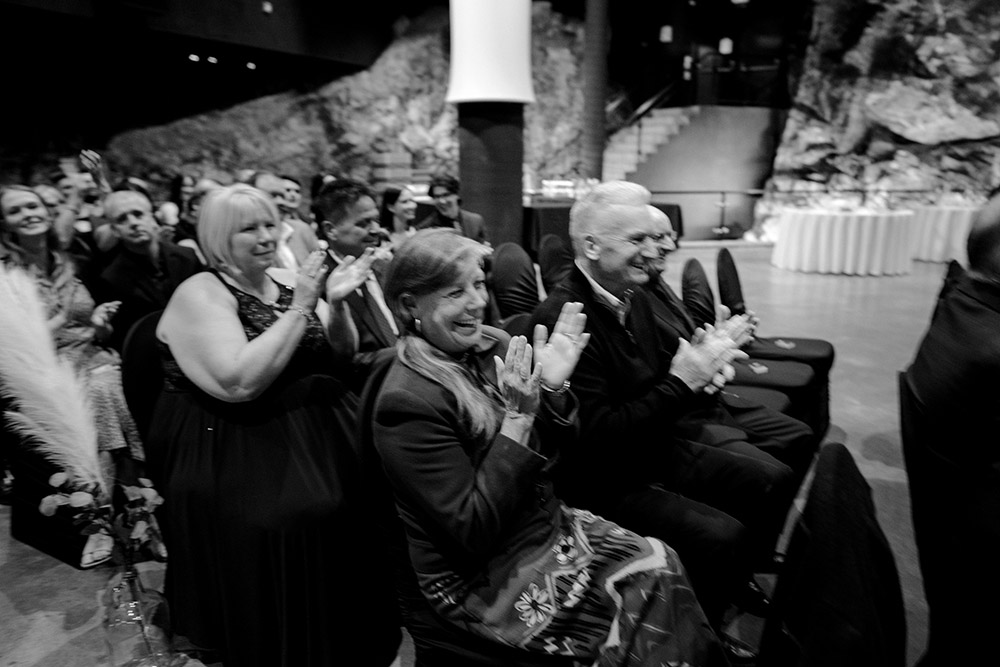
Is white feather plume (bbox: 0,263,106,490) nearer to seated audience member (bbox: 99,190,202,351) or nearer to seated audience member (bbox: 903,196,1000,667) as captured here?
seated audience member (bbox: 99,190,202,351)

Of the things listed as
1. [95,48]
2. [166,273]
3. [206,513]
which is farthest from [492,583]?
[95,48]

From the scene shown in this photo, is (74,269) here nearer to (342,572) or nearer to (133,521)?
(133,521)

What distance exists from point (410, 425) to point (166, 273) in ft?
8.55

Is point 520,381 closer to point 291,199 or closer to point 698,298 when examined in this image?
point 698,298

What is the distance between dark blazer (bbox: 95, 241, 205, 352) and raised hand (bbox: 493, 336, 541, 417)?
2129mm

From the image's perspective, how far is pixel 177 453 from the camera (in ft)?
5.58

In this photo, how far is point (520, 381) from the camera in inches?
50.1

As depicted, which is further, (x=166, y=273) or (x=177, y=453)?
(x=166, y=273)

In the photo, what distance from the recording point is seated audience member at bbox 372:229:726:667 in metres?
1.22

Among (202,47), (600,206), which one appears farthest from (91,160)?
(202,47)

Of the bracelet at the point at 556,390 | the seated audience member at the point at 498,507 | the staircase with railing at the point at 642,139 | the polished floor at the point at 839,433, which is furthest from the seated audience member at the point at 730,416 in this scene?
the staircase with railing at the point at 642,139

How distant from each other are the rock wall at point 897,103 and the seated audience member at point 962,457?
36.1 feet

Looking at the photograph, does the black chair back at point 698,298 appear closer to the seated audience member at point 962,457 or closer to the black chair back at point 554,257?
the black chair back at point 554,257

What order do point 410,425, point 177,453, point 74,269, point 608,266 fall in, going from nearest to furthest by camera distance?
point 410,425, point 177,453, point 608,266, point 74,269
